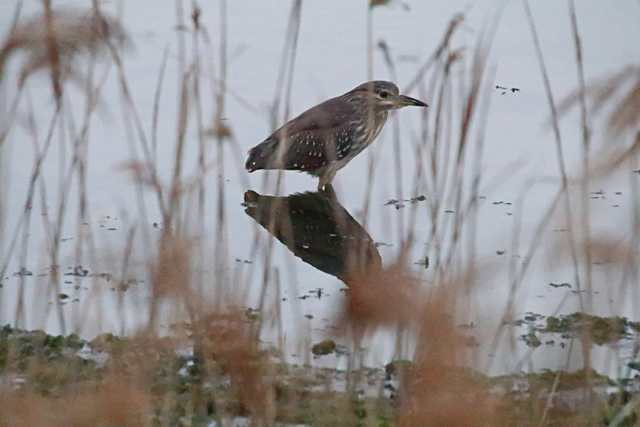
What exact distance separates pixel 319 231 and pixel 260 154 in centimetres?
74

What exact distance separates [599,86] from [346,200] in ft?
13.6

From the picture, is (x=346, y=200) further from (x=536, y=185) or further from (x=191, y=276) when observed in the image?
(x=191, y=276)

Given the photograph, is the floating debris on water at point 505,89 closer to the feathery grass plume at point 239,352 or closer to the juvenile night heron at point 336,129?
the juvenile night heron at point 336,129

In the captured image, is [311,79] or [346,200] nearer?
[346,200]

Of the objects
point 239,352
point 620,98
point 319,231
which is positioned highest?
point 319,231

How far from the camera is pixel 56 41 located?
3.75 metres

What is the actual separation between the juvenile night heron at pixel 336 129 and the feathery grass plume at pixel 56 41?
4264 millimetres

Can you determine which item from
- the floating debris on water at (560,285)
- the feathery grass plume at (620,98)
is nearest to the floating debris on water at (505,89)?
the floating debris on water at (560,285)

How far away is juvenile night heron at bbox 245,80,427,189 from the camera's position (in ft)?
27.3

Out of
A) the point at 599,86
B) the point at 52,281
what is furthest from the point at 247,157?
the point at 599,86

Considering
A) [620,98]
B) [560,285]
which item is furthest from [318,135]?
[620,98]

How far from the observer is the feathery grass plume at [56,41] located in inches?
144

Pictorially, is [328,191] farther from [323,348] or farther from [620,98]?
[620,98]

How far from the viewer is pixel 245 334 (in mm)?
3266
